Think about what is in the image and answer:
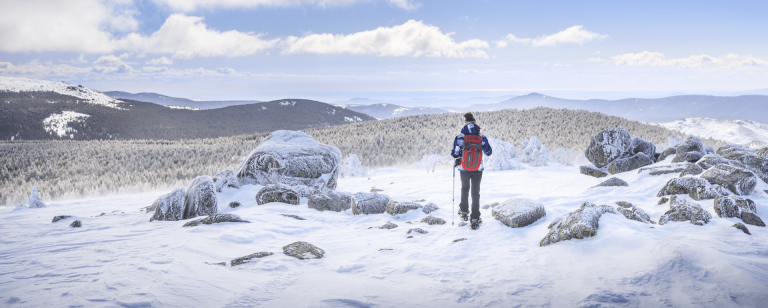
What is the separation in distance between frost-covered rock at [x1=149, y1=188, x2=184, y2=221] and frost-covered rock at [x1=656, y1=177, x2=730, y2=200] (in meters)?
11.2

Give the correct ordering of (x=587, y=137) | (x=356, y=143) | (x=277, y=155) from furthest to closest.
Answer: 1. (x=356, y=143)
2. (x=587, y=137)
3. (x=277, y=155)

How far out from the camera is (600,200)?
7.96 m

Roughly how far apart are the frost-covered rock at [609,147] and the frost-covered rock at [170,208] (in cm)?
1395

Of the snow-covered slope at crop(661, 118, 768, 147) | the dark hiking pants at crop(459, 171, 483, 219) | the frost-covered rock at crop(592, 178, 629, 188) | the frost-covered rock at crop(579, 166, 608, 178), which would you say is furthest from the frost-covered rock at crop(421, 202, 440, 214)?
the snow-covered slope at crop(661, 118, 768, 147)

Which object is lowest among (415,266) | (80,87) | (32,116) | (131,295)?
(415,266)

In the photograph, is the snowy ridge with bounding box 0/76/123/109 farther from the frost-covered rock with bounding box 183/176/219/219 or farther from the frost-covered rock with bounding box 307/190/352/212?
the frost-covered rock with bounding box 307/190/352/212

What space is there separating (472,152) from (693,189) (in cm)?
491

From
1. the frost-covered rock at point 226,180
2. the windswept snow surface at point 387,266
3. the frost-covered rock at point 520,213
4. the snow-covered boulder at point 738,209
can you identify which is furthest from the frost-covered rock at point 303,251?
the snow-covered boulder at point 738,209

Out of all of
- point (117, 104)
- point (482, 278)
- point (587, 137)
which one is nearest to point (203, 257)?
point (482, 278)

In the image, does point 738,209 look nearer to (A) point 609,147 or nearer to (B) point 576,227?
(B) point 576,227

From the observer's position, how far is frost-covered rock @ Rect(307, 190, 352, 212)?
28.7ft

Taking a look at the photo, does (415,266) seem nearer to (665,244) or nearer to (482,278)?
(482,278)

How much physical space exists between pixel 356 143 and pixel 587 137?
701 inches

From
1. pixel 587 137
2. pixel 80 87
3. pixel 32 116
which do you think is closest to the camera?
pixel 587 137
